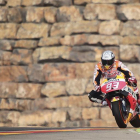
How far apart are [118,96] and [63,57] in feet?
17.9

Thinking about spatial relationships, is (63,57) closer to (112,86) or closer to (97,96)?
(97,96)

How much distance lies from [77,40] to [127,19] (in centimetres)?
152

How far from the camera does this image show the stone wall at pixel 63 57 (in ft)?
50.5

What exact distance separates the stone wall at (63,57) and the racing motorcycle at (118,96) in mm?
4313

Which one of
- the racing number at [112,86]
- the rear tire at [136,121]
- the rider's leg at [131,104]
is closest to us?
the racing number at [112,86]

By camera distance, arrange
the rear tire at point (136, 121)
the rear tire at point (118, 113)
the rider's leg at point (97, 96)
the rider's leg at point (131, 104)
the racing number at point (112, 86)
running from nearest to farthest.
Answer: the rear tire at point (118, 113)
the racing number at point (112, 86)
the rider's leg at point (131, 104)
the rider's leg at point (97, 96)
the rear tire at point (136, 121)

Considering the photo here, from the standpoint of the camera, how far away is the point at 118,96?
1048cm

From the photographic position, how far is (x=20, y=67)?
16.3 metres

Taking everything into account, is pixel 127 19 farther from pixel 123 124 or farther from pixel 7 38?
pixel 123 124

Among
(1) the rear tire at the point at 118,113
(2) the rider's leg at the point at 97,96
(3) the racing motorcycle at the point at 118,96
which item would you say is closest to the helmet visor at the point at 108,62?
(3) the racing motorcycle at the point at 118,96

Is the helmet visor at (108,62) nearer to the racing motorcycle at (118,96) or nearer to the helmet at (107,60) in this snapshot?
the helmet at (107,60)

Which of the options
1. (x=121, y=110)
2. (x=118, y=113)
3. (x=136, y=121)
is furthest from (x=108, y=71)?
(x=136, y=121)

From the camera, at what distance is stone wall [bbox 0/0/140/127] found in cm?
1539

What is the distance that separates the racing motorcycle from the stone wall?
14.2 feet
